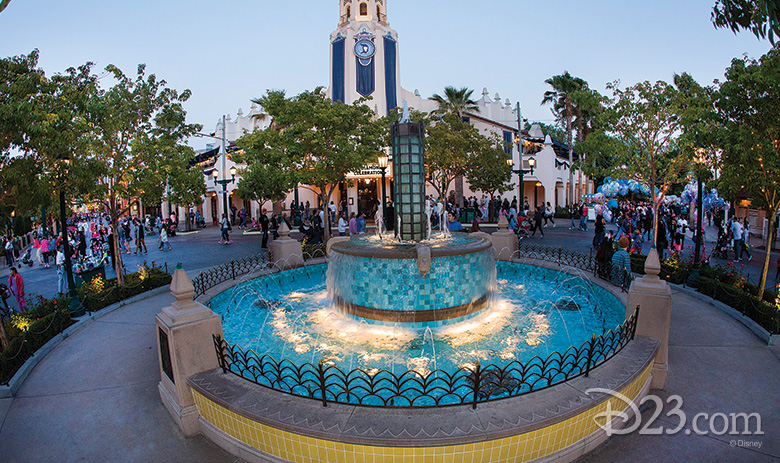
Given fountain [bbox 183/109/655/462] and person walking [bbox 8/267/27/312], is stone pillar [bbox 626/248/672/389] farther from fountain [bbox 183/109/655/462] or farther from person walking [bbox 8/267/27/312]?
person walking [bbox 8/267/27/312]

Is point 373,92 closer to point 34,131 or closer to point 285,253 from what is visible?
point 285,253

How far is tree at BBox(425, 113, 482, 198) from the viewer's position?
95.7ft

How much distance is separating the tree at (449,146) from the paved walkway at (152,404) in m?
21.1

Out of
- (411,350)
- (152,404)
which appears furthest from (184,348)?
(411,350)

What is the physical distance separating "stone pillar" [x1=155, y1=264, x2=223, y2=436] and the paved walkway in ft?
0.95

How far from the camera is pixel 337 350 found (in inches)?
336

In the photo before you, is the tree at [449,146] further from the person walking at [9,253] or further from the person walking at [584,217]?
the person walking at [9,253]

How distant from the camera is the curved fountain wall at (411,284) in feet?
32.0

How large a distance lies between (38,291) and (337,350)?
43.2ft

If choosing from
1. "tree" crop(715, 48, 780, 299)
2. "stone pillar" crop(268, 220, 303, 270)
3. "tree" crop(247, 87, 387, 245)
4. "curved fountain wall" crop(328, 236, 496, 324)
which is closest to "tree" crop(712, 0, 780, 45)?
"tree" crop(715, 48, 780, 299)

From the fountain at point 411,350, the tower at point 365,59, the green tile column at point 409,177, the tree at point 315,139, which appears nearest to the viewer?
the fountain at point 411,350

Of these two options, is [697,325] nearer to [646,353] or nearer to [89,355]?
[646,353]

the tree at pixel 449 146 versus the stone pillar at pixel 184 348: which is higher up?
the tree at pixel 449 146

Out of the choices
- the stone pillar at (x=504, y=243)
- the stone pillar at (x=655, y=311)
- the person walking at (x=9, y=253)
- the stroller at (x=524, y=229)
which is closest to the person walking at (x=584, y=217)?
the stroller at (x=524, y=229)
